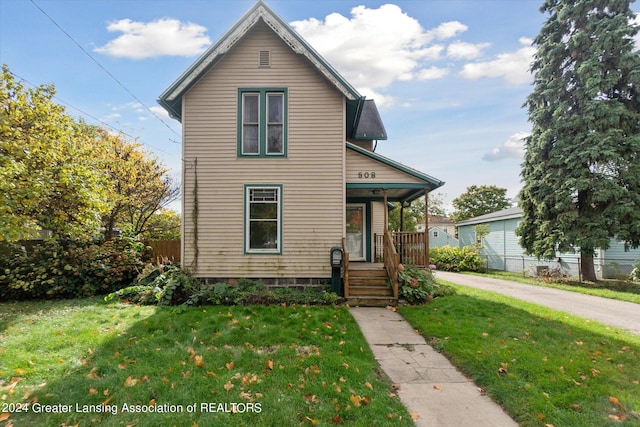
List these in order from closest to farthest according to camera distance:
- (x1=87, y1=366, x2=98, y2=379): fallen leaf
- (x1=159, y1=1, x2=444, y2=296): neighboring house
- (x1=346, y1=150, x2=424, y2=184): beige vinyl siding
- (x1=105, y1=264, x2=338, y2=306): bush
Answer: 1. (x1=87, y1=366, x2=98, y2=379): fallen leaf
2. (x1=105, y1=264, x2=338, y2=306): bush
3. (x1=159, y1=1, x2=444, y2=296): neighboring house
4. (x1=346, y1=150, x2=424, y2=184): beige vinyl siding

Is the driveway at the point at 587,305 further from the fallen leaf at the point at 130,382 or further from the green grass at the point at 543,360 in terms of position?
the fallen leaf at the point at 130,382

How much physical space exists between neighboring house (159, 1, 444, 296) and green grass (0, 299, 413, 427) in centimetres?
274

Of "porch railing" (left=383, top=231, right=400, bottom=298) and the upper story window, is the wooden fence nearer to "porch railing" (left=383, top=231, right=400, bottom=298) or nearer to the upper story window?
A: the upper story window

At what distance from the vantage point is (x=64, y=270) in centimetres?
936

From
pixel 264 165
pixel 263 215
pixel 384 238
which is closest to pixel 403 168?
pixel 384 238

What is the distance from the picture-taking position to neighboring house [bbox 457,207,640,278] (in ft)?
50.8

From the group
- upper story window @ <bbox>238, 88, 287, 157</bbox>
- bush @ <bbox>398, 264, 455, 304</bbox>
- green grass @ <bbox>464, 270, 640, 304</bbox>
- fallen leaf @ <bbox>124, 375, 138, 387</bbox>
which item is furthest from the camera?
green grass @ <bbox>464, 270, 640, 304</bbox>

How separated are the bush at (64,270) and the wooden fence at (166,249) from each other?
119cm

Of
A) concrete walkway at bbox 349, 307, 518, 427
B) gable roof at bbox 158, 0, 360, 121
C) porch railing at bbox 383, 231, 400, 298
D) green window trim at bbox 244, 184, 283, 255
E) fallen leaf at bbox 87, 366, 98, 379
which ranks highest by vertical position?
gable roof at bbox 158, 0, 360, 121

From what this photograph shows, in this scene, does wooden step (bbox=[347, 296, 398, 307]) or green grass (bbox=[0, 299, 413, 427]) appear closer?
green grass (bbox=[0, 299, 413, 427])

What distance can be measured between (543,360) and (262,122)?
8425mm

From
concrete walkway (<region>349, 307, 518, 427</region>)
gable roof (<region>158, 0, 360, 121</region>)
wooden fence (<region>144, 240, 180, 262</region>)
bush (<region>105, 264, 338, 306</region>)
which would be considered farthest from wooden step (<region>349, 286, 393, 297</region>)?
wooden fence (<region>144, 240, 180, 262</region>)

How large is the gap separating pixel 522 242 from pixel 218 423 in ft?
56.4

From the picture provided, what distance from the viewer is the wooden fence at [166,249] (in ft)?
37.6
